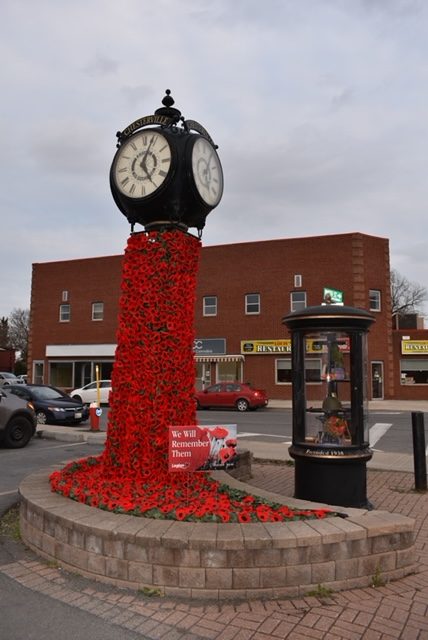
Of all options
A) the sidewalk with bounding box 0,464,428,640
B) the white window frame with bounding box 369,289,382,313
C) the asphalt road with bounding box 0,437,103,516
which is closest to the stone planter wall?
the sidewalk with bounding box 0,464,428,640

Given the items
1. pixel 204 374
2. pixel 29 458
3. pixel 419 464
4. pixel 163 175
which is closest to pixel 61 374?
pixel 204 374

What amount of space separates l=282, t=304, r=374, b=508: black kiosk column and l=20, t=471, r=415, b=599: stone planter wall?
128 centimetres

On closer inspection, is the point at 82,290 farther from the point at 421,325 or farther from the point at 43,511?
the point at 43,511

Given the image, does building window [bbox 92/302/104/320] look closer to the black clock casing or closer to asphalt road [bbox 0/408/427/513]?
asphalt road [bbox 0/408/427/513]

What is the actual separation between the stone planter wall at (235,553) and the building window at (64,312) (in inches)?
1303

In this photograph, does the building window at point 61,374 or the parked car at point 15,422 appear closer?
the parked car at point 15,422

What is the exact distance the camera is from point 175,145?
227 inches

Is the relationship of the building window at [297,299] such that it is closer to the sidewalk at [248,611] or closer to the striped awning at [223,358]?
the striped awning at [223,358]

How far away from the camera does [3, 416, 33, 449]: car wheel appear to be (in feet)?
39.1

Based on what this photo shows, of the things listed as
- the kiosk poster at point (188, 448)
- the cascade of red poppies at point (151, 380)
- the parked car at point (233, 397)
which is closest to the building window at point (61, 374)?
the parked car at point (233, 397)

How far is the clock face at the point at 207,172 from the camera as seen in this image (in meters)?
5.89

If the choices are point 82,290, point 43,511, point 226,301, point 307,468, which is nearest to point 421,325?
point 226,301

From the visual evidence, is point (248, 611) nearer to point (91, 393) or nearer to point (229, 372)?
point (91, 393)

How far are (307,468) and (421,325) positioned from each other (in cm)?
3081
